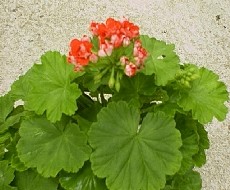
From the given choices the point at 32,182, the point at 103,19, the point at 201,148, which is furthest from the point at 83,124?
the point at 103,19

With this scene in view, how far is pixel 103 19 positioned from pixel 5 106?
82 cm

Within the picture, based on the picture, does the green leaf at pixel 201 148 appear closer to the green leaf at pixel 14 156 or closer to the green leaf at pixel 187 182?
the green leaf at pixel 187 182

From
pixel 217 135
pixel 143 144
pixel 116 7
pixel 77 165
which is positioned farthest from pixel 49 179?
pixel 116 7

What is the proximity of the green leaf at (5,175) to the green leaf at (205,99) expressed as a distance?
37 cm

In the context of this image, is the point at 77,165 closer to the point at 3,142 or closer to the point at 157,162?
the point at 157,162

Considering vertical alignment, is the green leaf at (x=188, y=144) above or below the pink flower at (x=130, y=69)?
below

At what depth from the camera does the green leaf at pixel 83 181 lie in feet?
3.31

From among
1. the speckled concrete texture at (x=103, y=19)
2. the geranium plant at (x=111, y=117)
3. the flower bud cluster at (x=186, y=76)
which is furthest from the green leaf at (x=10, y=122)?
the speckled concrete texture at (x=103, y=19)

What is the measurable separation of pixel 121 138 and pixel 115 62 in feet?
0.43

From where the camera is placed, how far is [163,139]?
3.09 feet

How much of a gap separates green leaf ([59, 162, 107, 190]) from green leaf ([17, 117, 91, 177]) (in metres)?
0.05

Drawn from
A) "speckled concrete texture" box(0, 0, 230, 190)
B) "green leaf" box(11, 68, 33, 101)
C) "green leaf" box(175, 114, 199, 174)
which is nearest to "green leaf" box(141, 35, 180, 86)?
"green leaf" box(175, 114, 199, 174)

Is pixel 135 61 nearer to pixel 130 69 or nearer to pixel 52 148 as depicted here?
pixel 130 69

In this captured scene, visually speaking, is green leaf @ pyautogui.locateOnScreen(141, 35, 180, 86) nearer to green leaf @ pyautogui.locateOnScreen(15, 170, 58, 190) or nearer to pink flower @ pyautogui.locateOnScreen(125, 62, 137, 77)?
pink flower @ pyautogui.locateOnScreen(125, 62, 137, 77)
